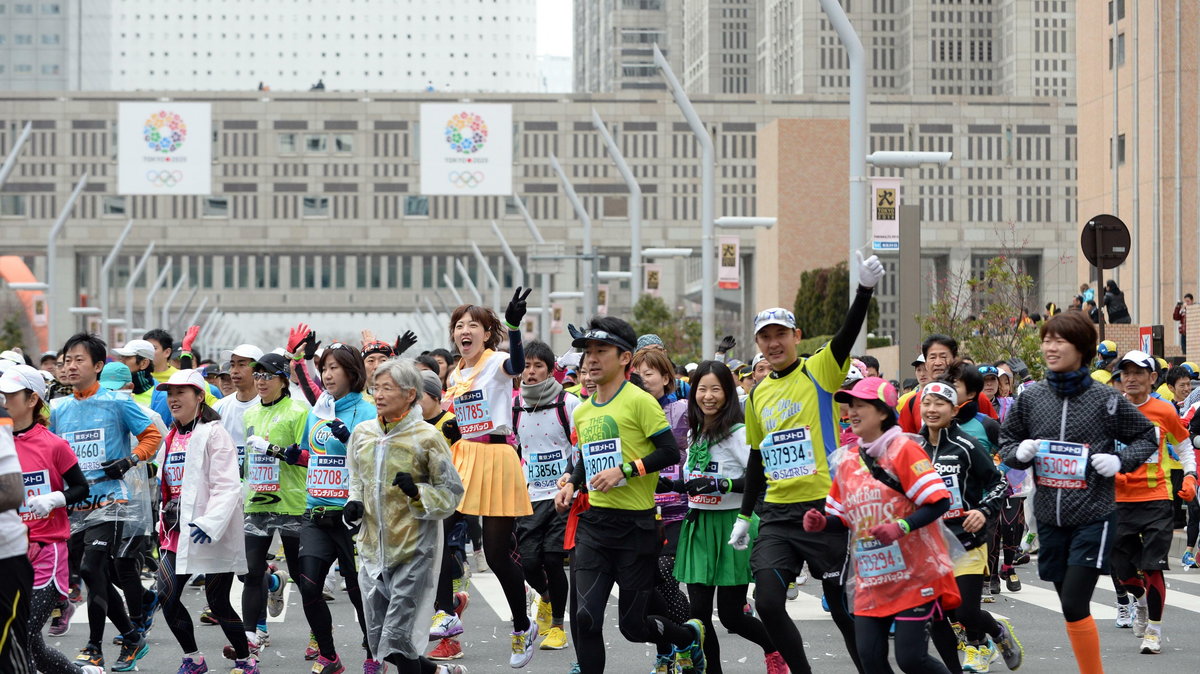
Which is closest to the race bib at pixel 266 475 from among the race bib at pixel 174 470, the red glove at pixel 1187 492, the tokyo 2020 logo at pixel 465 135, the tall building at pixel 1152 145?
the race bib at pixel 174 470

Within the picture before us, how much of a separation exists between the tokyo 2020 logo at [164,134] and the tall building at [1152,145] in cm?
3540

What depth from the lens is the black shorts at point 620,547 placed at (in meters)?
8.18

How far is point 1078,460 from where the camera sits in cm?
810

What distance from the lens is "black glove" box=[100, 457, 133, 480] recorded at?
9.62 m

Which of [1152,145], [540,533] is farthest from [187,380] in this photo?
[1152,145]

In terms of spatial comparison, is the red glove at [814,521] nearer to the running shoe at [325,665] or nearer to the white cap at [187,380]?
the running shoe at [325,665]

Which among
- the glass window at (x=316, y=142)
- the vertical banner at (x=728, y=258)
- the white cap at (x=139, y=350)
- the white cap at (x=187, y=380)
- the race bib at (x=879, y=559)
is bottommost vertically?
the race bib at (x=879, y=559)

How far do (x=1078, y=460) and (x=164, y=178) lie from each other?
63107 mm

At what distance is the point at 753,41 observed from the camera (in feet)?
600

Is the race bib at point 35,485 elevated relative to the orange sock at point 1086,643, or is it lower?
elevated

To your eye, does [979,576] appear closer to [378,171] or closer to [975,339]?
[975,339]

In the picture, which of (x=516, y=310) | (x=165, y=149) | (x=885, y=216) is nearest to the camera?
(x=516, y=310)

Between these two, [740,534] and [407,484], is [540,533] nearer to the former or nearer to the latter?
[740,534]

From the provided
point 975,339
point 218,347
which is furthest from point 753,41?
point 975,339
